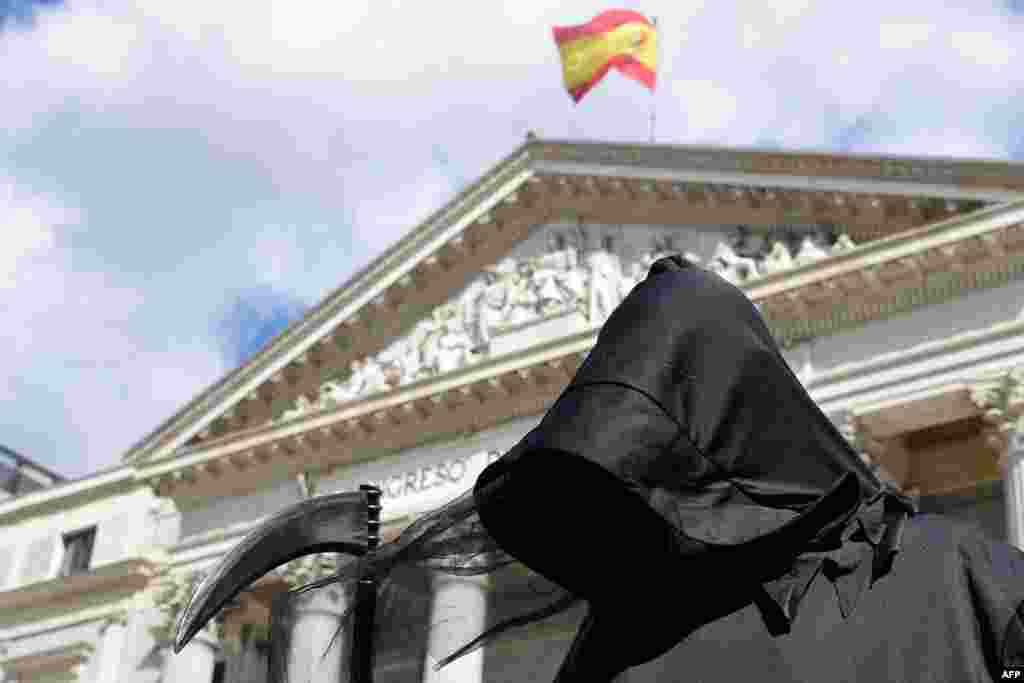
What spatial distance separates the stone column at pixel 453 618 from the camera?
3057mm

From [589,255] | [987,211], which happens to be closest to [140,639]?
[589,255]

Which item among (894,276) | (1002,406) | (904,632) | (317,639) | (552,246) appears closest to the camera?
(904,632)

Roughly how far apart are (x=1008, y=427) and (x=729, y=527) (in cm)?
1800

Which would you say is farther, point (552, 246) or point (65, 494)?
point (65, 494)

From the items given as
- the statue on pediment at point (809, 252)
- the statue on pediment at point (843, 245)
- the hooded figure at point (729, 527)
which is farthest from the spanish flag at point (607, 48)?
the hooded figure at point (729, 527)

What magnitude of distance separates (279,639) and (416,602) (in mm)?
395

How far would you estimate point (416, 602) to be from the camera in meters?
3.23

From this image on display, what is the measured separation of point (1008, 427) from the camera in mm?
19578

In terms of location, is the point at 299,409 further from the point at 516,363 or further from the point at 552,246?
the point at 552,246

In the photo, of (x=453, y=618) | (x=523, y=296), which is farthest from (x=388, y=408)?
(x=453, y=618)

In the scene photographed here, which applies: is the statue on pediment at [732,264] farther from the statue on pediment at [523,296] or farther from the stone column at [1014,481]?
the stone column at [1014,481]

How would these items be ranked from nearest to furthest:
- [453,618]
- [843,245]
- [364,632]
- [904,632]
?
[904,632]
[453,618]
[364,632]
[843,245]

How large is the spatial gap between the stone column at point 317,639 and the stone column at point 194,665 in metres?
22.9

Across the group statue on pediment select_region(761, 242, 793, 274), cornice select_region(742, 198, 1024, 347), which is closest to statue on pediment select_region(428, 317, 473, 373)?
statue on pediment select_region(761, 242, 793, 274)
